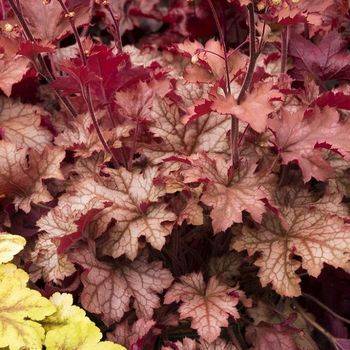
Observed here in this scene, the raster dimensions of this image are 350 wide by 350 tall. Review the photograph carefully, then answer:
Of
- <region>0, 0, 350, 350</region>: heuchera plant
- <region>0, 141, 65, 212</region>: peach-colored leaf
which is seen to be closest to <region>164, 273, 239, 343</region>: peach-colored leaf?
<region>0, 0, 350, 350</region>: heuchera plant

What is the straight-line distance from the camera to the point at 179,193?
1.72 m

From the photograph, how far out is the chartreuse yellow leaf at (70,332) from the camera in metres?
1.37

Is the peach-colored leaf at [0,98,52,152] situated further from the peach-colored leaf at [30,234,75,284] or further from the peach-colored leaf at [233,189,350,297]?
the peach-colored leaf at [233,189,350,297]

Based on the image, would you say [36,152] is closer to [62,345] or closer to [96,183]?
[96,183]

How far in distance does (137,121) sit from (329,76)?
69cm

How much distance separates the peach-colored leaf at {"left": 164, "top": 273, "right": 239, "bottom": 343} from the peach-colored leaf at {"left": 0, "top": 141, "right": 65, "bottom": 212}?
457mm

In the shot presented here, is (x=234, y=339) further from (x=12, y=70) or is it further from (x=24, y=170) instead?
(x=12, y=70)

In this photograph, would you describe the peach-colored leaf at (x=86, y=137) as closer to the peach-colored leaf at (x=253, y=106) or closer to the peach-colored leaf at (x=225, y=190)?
the peach-colored leaf at (x=225, y=190)

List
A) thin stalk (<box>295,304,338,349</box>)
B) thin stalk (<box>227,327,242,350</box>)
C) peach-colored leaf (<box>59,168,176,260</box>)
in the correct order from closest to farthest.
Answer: peach-colored leaf (<box>59,168,176,260</box>), thin stalk (<box>227,327,242,350</box>), thin stalk (<box>295,304,338,349</box>)

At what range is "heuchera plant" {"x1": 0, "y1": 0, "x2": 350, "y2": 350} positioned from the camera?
1508mm

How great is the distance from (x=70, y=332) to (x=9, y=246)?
0.26 m

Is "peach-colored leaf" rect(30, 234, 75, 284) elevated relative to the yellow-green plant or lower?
lower

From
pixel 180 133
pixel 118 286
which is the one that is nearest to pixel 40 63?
pixel 180 133

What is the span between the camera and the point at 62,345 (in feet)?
4.49
